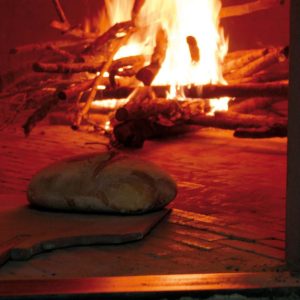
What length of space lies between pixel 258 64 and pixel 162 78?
125 centimetres

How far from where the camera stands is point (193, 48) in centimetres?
764

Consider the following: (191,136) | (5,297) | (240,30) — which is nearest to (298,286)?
(5,297)

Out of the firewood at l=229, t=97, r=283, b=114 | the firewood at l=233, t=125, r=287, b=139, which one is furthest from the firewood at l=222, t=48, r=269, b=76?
the firewood at l=233, t=125, r=287, b=139

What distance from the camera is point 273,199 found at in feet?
14.6

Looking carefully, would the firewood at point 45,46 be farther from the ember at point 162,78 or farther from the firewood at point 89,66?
the firewood at point 89,66

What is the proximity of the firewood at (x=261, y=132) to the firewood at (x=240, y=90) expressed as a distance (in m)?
0.39

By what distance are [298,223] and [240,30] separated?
8241mm

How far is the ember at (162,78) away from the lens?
7.07 metres

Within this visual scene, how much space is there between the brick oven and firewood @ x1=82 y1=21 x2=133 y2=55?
0.02 metres

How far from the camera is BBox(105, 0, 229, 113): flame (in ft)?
26.3

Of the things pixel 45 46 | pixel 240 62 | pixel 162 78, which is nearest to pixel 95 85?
pixel 162 78

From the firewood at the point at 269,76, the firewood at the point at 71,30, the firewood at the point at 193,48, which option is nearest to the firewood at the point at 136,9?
the firewood at the point at 193,48

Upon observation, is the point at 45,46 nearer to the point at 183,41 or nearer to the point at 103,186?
the point at 183,41

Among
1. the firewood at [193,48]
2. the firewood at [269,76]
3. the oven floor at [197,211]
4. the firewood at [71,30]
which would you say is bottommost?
the oven floor at [197,211]
